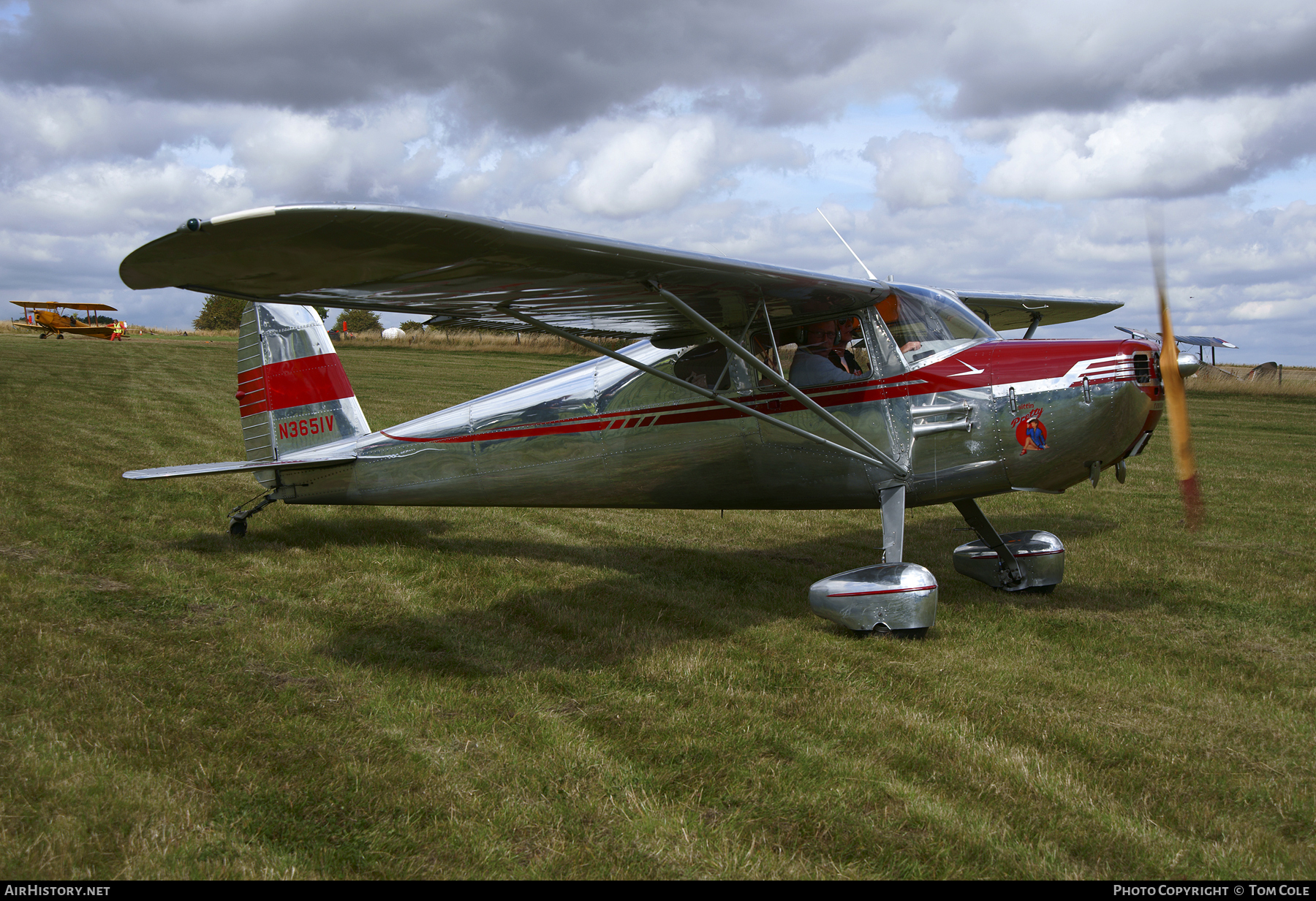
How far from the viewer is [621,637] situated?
5227mm

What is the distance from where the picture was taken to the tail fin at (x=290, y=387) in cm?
744

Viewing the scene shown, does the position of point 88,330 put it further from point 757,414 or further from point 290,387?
point 757,414

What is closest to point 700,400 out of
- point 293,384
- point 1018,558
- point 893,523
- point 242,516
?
point 893,523

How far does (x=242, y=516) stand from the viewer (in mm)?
7422

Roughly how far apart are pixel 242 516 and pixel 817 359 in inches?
207

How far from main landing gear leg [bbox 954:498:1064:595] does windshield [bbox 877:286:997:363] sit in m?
1.37

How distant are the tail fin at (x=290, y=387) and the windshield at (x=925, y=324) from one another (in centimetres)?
463

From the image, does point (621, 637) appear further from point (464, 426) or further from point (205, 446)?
point (205, 446)

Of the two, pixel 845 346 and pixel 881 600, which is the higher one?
pixel 845 346

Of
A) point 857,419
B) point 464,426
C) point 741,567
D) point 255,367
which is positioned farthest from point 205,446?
point 857,419

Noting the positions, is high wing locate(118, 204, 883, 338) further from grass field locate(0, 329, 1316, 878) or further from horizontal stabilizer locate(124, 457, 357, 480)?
horizontal stabilizer locate(124, 457, 357, 480)

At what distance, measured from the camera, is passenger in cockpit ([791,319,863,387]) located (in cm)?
593

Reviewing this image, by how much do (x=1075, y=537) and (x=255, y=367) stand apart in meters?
8.32

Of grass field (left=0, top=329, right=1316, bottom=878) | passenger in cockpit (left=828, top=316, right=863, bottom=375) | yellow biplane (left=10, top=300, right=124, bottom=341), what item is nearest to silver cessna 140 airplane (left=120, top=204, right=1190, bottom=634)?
passenger in cockpit (left=828, top=316, right=863, bottom=375)
